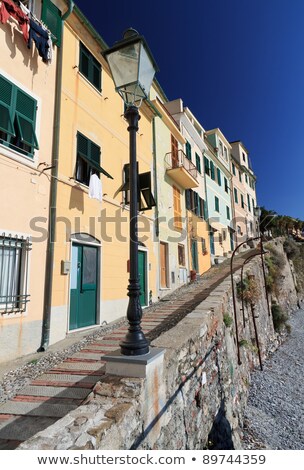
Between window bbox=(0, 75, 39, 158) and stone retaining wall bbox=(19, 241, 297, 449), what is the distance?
4.88m

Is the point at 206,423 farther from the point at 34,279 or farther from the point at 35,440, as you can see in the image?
the point at 34,279

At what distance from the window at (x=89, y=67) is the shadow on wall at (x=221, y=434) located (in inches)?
363

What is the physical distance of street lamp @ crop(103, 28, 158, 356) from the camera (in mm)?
2889

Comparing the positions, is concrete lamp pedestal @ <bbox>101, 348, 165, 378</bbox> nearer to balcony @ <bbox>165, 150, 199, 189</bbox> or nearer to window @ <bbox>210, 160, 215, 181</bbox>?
balcony @ <bbox>165, 150, 199, 189</bbox>

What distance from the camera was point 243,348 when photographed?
7895 millimetres

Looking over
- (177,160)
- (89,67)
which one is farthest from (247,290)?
(89,67)

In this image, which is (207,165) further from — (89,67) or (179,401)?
(179,401)

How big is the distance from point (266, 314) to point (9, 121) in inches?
456

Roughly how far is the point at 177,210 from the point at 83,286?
8.04 meters

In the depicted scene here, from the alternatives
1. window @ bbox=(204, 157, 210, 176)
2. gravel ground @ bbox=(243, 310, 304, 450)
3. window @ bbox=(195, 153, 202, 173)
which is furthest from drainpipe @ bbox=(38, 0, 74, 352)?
window @ bbox=(204, 157, 210, 176)

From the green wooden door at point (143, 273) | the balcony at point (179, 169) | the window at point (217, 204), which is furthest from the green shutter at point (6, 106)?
the window at point (217, 204)

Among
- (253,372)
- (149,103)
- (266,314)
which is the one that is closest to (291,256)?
(266,314)

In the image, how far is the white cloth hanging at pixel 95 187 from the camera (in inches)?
291

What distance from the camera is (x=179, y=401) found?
346 centimetres
